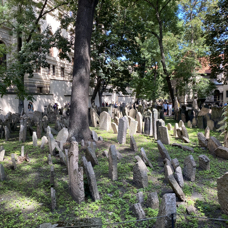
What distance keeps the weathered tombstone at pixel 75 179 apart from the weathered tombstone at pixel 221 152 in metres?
4.08

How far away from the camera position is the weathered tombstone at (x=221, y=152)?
17.5ft

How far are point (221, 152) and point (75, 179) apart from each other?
425 cm

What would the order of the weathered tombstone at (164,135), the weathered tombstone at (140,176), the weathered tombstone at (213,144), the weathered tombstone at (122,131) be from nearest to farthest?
the weathered tombstone at (140,176) < the weathered tombstone at (213,144) < the weathered tombstone at (164,135) < the weathered tombstone at (122,131)

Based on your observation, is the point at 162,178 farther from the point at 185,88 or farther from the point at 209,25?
the point at 185,88

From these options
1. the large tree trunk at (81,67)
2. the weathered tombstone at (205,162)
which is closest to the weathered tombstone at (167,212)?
the weathered tombstone at (205,162)

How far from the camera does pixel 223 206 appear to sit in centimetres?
306

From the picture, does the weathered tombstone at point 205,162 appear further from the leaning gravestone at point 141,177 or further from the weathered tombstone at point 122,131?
the weathered tombstone at point 122,131

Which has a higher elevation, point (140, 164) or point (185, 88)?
point (185, 88)

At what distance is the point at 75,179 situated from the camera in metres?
3.51

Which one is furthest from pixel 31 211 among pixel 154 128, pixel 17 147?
pixel 154 128

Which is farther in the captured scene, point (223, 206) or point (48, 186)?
point (48, 186)

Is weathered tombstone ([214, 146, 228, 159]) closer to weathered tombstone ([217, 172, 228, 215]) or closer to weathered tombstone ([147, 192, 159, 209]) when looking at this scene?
weathered tombstone ([217, 172, 228, 215])

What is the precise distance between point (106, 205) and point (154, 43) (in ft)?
69.3

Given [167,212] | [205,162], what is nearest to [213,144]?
[205,162]
